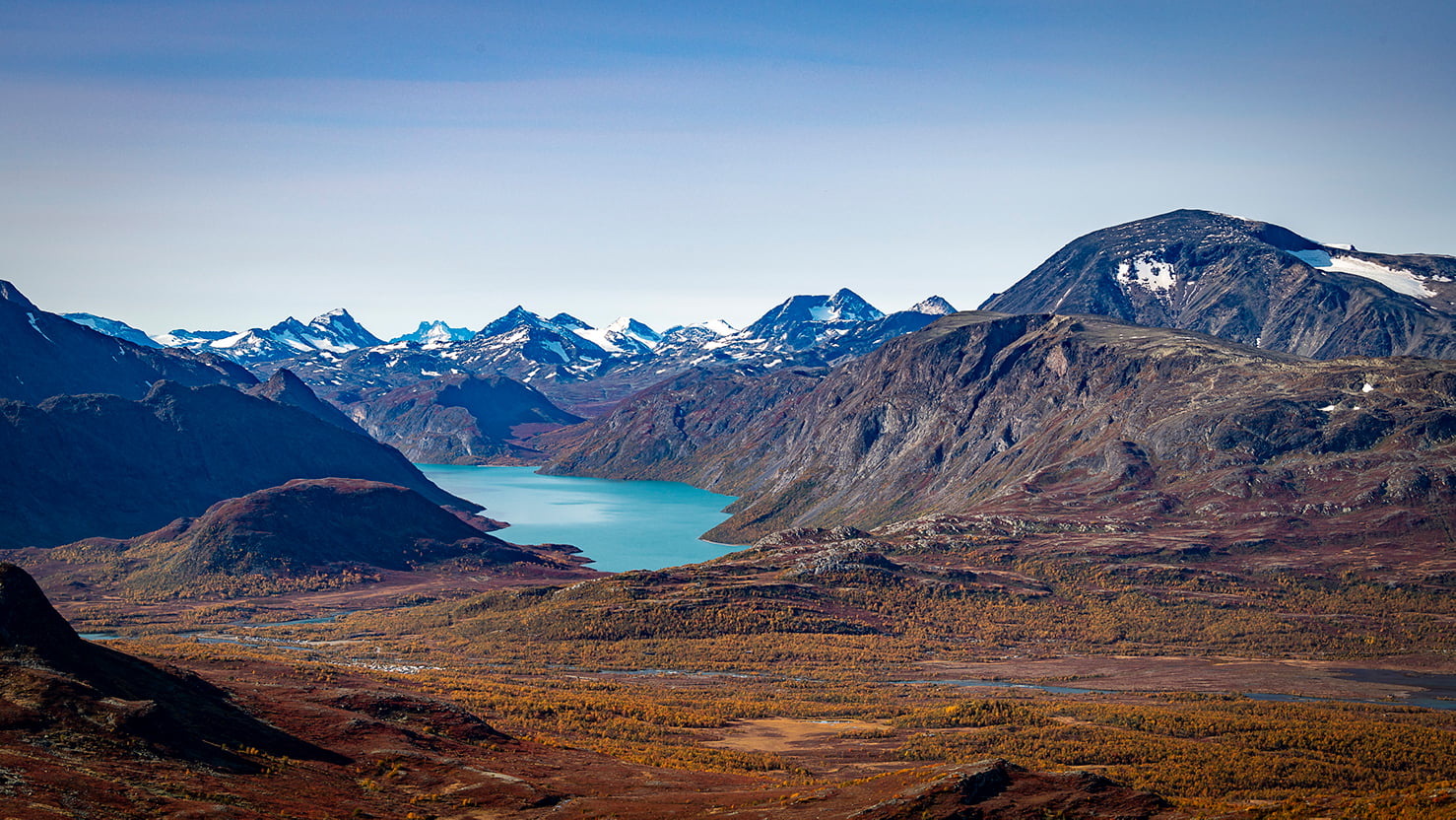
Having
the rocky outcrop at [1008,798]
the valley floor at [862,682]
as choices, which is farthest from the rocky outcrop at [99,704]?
the rocky outcrop at [1008,798]

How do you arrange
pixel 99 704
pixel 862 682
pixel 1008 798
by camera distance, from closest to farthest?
pixel 1008 798 → pixel 99 704 → pixel 862 682

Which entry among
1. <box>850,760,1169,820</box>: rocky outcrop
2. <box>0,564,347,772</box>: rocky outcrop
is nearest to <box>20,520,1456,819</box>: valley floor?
<box>850,760,1169,820</box>: rocky outcrop

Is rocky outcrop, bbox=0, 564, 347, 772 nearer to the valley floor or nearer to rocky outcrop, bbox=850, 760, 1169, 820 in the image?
the valley floor

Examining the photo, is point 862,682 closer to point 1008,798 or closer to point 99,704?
point 1008,798

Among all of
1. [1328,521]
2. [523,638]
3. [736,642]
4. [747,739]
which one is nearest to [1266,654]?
[1328,521]

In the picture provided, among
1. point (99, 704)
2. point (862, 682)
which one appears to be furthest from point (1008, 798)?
point (862, 682)

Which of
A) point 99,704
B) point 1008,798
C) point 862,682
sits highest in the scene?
point 99,704

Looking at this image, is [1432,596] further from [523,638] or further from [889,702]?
[523,638]

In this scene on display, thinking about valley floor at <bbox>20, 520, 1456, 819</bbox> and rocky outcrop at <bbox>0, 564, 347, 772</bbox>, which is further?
valley floor at <bbox>20, 520, 1456, 819</bbox>

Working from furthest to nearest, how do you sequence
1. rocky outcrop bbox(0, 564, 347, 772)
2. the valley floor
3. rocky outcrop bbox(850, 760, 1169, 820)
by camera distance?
the valley floor → rocky outcrop bbox(850, 760, 1169, 820) → rocky outcrop bbox(0, 564, 347, 772)

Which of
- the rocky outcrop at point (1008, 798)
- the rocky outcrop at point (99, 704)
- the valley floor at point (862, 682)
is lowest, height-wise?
the valley floor at point (862, 682)

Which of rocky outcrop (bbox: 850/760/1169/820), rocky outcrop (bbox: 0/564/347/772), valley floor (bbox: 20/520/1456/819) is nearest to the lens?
rocky outcrop (bbox: 0/564/347/772)

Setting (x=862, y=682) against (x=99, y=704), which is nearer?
(x=99, y=704)

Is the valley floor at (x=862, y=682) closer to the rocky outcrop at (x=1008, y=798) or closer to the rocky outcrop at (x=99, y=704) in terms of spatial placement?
the rocky outcrop at (x=1008, y=798)
